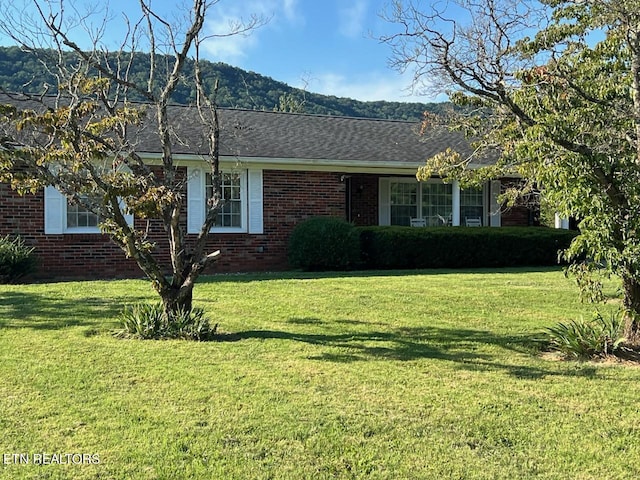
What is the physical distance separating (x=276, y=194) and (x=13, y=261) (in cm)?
604

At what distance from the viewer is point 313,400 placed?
4832 millimetres

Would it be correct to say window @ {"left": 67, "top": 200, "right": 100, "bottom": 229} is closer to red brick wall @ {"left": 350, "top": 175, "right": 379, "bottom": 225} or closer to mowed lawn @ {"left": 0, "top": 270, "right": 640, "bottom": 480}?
mowed lawn @ {"left": 0, "top": 270, "right": 640, "bottom": 480}

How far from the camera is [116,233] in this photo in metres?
6.86

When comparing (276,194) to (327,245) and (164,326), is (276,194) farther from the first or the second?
(164,326)

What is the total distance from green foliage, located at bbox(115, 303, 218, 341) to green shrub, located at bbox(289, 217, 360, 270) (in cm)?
674

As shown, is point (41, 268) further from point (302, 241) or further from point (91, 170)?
point (91, 170)

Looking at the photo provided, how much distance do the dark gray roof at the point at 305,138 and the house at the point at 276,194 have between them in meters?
0.03

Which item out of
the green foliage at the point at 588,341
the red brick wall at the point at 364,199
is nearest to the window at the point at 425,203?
the red brick wall at the point at 364,199

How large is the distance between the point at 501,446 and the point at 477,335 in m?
3.46

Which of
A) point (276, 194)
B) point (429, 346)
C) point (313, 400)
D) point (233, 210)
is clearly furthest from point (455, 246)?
point (313, 400)

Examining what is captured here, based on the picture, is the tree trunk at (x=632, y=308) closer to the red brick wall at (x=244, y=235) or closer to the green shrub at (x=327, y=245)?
the green shrub at (x=327, y=245)

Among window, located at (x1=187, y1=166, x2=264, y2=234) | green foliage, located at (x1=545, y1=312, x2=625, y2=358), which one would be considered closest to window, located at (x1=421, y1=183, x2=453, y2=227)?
window, located at (x1=187, y1=166, x2=264, y2=234)

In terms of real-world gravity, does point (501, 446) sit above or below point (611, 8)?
below

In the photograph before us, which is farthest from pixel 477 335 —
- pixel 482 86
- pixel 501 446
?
pixel 501 446
